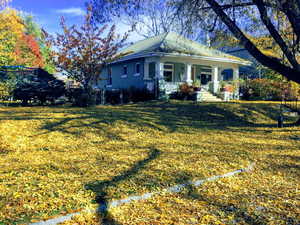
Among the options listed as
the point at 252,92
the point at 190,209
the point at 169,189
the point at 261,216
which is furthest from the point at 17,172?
the point at 252,92

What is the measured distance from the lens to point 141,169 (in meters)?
4.27

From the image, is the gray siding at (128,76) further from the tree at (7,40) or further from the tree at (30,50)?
the tree at (30,50)

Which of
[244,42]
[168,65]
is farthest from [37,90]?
[168,65]

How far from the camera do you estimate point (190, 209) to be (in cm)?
293

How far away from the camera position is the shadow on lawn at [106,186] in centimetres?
271

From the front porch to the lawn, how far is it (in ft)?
33.0

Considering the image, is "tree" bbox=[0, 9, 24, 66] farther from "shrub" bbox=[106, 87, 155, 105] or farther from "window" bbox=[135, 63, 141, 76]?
"window" bbox=[135, 63, 141, 76]

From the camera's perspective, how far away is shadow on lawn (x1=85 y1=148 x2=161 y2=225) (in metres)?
2.71

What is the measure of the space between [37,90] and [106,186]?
10465mm

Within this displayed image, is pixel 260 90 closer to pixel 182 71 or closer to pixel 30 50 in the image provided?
pixel 182 71

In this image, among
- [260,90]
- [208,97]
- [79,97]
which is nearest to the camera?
[79,97]

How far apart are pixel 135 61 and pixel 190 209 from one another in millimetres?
18355

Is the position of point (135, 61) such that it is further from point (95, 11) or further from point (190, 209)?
point (190, 209)

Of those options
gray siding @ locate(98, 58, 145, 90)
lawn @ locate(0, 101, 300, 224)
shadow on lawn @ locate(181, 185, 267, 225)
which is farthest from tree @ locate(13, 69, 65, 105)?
shadow on lawn @ locate(181, 185, 267, 225)
